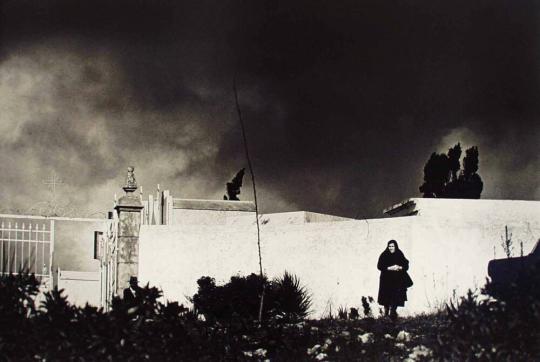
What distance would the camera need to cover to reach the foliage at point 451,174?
25.9 metres

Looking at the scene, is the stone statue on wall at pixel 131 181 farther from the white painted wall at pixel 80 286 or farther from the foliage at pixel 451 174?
the foliage at pixel 451 174

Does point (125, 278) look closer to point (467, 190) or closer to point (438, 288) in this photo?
point (438, 288)

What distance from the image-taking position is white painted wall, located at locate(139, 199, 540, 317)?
11773 mm

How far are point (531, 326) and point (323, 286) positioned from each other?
6.89 m

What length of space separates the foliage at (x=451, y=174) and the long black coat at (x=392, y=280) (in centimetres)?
1527

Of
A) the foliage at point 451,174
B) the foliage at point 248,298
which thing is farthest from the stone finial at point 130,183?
the foliage at point 451,174

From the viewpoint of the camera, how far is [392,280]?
10945 mm

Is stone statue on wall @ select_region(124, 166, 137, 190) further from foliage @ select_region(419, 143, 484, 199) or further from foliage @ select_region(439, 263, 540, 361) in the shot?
foliage @ select_region(419, 143, 484, 199)

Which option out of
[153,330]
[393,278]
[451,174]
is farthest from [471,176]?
[153,330]

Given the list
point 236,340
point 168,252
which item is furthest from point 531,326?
point 168,252

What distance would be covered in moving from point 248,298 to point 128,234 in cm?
346

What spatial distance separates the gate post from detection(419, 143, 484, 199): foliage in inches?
574

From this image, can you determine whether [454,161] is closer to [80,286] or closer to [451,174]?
[451,174]

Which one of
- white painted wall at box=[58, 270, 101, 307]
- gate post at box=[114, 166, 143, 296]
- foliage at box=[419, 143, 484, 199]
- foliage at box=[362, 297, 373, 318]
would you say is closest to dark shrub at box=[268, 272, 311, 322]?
foliage at box=[362, 297, 373, 318]
